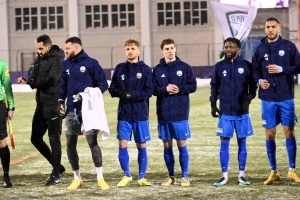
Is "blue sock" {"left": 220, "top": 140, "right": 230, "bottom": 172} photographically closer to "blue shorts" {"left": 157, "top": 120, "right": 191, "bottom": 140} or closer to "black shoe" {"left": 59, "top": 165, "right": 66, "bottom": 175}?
"blue shorts" {"left": 157, "top": 120, "right": 191, "bottom": 140}

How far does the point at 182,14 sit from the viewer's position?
160 feet

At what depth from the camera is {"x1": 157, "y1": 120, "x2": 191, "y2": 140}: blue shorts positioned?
346 inches

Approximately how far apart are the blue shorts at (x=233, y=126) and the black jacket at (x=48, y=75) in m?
2.13

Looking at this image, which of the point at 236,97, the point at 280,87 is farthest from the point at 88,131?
the point at 280,87

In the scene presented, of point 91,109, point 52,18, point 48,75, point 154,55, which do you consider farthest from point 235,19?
point 52,18

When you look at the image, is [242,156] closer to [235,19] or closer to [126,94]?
[126,94]

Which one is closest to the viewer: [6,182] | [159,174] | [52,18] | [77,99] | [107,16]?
[77,99]

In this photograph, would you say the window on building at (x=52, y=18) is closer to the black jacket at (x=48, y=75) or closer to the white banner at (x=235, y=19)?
the white banner at (x=235, y=19)

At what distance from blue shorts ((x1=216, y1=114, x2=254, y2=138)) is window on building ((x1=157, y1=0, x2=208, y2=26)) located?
4001 cm

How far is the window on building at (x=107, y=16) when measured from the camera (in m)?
49.0

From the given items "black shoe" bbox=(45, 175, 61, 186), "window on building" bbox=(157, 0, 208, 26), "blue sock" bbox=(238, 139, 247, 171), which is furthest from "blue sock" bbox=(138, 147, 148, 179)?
"window on building" bbox=(157, 0, 208, 26)

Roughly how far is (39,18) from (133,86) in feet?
140

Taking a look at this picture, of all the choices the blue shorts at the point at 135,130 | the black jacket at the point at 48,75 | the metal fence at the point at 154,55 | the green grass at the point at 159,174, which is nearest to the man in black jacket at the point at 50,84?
the black jacket at the point at 48,75

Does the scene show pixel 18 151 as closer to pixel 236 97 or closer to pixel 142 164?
pixel 142 164
